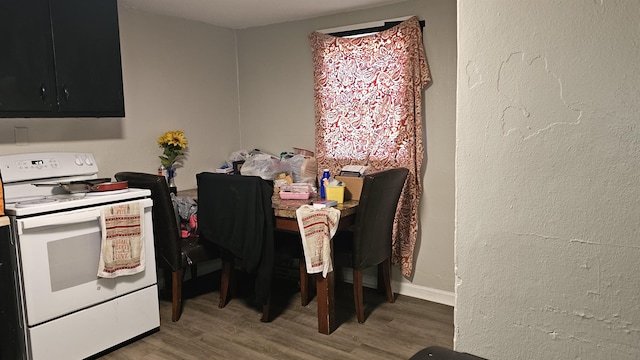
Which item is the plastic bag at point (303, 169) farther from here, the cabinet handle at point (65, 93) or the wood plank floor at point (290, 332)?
the cabinet handle at point (65, 93)

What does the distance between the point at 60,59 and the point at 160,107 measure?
99 cm

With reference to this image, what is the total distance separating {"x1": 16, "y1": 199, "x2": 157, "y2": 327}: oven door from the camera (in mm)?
2311

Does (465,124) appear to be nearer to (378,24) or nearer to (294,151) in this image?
(378,24)

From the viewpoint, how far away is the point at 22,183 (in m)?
2.62

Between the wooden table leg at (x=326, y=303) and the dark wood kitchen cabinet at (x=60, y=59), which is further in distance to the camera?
the wooden table leg at (x=326, y=303)

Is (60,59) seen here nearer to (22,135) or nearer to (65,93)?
(65,93)

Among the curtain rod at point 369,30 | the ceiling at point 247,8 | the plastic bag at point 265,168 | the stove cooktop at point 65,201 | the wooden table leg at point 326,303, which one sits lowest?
→ the wooden table leg at point 326,303

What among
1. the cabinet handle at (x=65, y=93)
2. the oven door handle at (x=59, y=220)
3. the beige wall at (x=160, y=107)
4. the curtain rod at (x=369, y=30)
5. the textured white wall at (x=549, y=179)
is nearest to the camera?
the textured white wall at (x=549, y=179)

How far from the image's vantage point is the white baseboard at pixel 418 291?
3.36m

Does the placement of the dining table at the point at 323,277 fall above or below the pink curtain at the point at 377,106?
below

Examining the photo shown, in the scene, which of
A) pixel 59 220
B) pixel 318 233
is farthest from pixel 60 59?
pixel 318 233

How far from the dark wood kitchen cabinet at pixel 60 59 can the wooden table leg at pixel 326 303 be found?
67.5 inches

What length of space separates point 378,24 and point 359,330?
6.99 feet

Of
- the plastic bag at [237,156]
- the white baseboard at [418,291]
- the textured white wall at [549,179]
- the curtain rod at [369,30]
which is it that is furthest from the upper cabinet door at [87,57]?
the textured white wall at [549,179]
